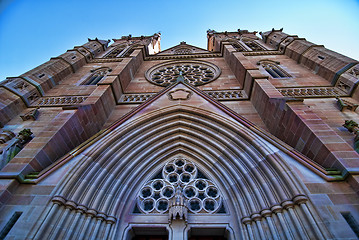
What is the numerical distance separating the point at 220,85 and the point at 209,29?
15.5m

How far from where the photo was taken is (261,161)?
4.55m

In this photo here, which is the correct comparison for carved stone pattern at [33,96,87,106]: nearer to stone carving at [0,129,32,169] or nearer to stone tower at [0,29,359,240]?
stone tower at [0,29,359,240]

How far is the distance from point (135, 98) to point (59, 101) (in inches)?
122

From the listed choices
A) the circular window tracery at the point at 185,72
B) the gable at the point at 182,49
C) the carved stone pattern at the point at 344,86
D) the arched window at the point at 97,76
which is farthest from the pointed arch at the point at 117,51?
the carved stone pattern at the point at 344,86

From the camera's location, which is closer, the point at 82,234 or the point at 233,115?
the point at 82,234

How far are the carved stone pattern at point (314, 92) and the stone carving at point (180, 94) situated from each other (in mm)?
3853

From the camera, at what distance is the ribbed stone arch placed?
3674 mm

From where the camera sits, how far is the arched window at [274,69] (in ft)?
31.6

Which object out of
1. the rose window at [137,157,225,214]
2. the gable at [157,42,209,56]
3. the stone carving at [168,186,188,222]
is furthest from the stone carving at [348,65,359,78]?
the gable at [157,42,209,56]

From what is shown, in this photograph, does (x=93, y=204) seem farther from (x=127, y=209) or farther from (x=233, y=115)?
(x=233, y=115)

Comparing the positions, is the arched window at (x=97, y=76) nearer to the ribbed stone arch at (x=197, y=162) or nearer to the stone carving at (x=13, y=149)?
the stone carving at (x=13, y=149)

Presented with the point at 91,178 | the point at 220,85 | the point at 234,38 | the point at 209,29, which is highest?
the point at 209,29

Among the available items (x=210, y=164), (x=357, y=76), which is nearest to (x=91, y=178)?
(x=210, y=164)

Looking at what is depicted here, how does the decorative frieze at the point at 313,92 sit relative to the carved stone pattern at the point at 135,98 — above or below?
below
